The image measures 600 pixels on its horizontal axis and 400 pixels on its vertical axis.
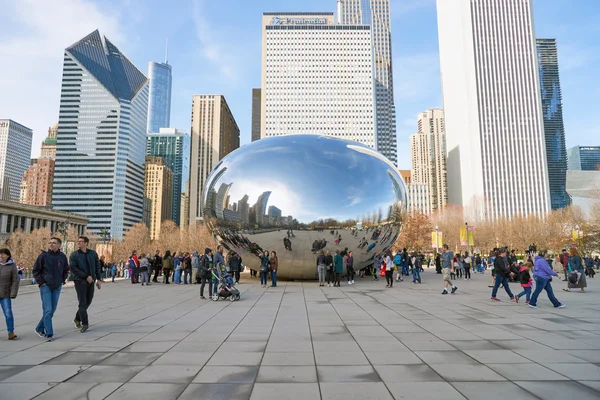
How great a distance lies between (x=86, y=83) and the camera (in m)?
165

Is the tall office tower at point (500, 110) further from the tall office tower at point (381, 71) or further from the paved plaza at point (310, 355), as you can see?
the paved plaza at point (310, 355)

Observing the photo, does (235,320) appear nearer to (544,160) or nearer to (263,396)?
(263,396)

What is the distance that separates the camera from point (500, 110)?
11056cm

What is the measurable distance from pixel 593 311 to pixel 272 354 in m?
8.85

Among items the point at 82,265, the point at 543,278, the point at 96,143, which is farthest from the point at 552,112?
the point at 82,265

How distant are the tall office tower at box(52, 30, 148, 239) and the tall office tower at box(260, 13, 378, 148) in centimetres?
6472

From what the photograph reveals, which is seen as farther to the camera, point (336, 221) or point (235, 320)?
point (336, 221)

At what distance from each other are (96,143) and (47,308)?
177m

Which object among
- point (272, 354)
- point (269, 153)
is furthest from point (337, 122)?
point (272, 354)

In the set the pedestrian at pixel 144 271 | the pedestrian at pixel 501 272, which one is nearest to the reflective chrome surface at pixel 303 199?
the pedestrian at pixel 144 271

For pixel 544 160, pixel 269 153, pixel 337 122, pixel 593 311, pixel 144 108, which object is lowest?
pixel 593 311

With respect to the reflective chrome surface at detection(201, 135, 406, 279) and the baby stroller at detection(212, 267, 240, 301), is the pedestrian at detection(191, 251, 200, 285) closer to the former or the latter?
the reflective chrome surface at detection(201, 135, 406, 279)

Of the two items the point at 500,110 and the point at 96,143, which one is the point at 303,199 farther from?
the point at 96,143

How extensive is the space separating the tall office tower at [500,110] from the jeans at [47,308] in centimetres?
11289
